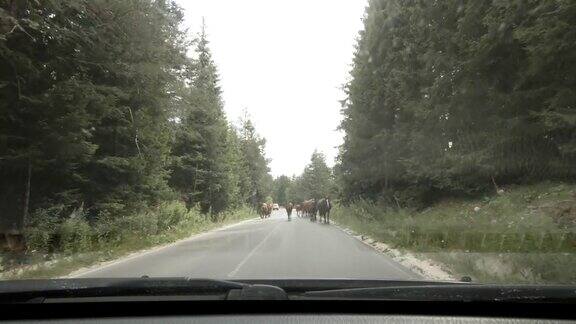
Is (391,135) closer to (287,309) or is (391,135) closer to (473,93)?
(473,93)

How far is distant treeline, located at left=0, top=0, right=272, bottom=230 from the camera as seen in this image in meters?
15.1

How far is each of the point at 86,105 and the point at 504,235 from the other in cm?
1234

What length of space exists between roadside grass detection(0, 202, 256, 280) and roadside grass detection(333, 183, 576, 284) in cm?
889

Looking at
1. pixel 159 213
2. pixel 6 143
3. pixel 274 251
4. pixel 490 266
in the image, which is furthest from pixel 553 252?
pixel 159 213

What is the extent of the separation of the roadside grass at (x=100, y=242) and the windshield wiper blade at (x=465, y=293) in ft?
34.9

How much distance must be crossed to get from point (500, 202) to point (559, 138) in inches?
112

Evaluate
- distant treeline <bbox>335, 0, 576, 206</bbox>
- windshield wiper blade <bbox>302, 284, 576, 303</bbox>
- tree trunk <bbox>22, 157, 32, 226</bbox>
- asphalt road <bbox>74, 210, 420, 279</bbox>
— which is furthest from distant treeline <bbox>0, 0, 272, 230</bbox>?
windshield wiper blade <bbox>302, 284, 576, 303</bbox>

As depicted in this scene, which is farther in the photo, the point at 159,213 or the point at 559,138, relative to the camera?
the point at 159,213

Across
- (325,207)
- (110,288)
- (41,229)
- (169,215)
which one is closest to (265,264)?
(41,229)

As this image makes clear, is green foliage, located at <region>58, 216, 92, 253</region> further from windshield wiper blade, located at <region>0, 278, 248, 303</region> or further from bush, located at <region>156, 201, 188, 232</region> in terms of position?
windshield wiper blade, located at <region>0, 278, 248, 303</region>

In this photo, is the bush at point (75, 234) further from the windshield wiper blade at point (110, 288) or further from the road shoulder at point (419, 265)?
the windshield wiper blade at point (110, 288)

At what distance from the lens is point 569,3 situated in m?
13.7

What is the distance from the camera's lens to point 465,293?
3.54 m

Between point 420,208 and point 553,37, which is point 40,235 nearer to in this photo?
point 553,37
